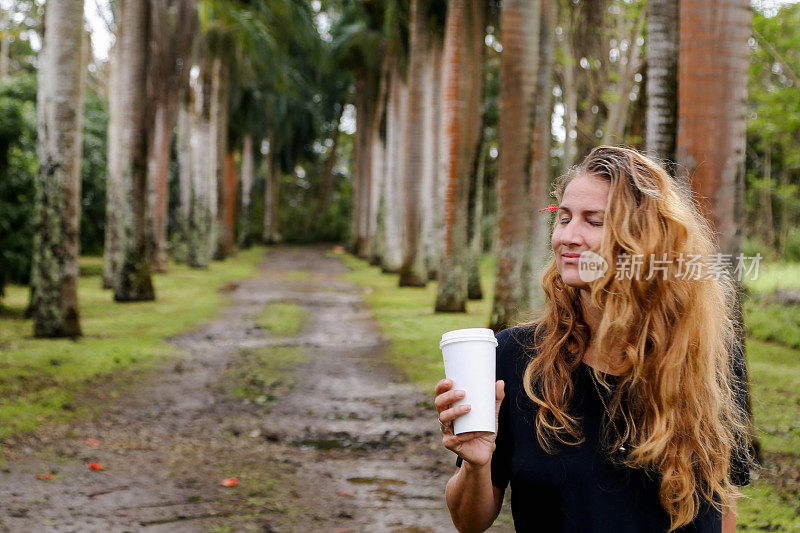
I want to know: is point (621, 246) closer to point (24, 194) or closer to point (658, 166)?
point (658, 166)

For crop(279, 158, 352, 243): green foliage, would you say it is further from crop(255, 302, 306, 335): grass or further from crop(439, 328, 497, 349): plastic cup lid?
crop(439, 328, 497, 349): plastic cup lid

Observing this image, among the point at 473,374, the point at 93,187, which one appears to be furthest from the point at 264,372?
the point at 93,187

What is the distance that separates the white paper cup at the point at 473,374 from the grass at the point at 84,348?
598 centimetres

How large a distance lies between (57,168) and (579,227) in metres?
10.7

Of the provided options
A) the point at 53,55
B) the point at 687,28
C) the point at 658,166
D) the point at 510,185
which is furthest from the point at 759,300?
the point at 658,166

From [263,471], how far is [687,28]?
438 centimetres

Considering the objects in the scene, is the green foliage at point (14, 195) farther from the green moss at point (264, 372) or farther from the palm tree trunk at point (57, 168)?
the green moss at point (264, 372)

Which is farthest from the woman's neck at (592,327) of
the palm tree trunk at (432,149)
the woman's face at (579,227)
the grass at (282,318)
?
the palm tree trunk at (432,149)

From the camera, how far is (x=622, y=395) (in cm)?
233

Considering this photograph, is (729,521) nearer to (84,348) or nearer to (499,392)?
(499,392)

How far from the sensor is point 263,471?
6.43 metres

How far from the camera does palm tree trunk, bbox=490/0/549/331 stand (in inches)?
464

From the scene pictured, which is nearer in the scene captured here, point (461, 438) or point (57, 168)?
point (461, 438)

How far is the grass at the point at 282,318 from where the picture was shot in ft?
46.2
